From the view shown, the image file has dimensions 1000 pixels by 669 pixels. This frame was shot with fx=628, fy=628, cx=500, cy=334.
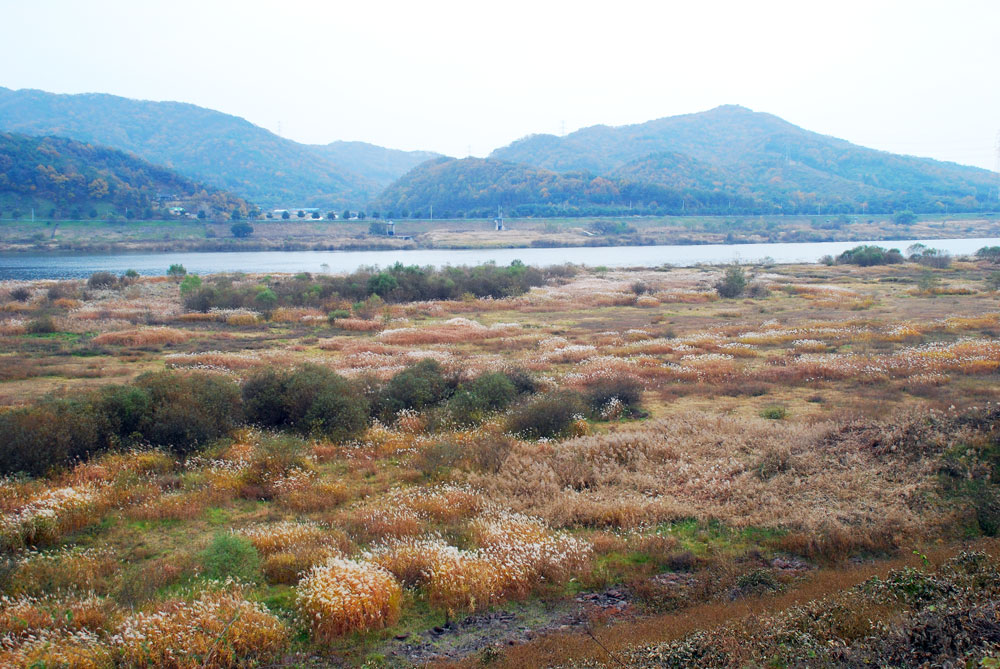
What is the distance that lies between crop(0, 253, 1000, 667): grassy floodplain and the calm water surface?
5443 cm

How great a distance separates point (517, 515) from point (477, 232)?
5076 inches

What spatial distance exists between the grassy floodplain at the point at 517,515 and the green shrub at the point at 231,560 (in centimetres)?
4

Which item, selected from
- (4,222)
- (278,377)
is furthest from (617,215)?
(278,377)

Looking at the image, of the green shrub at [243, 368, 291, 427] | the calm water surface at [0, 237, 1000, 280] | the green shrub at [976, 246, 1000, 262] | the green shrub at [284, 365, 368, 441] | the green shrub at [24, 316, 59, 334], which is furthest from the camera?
the calm water surface at [0, 237, 1000, 280]

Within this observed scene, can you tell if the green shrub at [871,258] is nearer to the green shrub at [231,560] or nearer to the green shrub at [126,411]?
the green shrub at [126,411]

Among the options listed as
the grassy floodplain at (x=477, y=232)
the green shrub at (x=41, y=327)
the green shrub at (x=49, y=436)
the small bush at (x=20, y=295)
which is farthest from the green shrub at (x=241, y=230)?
the green shrub at (x=49, y=436)

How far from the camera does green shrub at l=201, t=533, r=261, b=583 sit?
24.4 feet

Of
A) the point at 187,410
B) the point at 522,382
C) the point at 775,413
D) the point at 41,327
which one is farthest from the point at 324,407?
the point at 41,327

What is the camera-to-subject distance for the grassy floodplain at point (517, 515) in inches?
236

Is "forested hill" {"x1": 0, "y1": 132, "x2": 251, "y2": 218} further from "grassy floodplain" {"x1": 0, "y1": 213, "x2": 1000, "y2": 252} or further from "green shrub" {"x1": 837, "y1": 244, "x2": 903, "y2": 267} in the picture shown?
"green shrub" {"x1": 837, "y1": 244, "x2": 903, "y2": 267}

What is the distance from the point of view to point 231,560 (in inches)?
299

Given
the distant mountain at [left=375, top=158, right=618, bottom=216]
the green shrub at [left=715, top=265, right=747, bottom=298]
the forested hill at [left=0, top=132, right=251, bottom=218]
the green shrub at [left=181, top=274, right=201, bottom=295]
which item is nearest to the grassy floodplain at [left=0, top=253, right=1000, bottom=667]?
the green shrub at [left=181, top=274, right=201, bottom=295]

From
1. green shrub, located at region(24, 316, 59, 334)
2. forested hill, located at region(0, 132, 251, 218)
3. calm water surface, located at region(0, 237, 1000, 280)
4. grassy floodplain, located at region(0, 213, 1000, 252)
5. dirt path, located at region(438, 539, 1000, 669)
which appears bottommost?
dirt path, located at region(438, 539, 1000, 669)

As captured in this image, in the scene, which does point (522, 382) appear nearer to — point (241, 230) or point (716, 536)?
point (716, 536)
